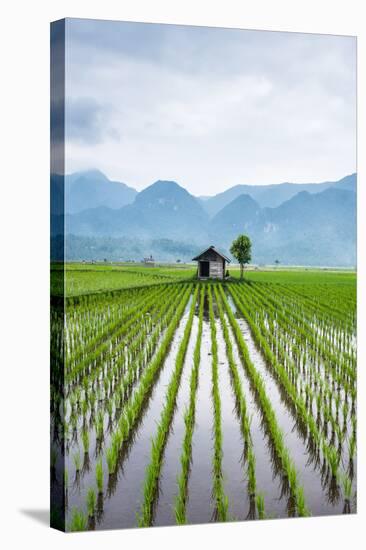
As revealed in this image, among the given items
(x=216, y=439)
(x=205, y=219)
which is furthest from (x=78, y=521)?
(x=205, y=219)

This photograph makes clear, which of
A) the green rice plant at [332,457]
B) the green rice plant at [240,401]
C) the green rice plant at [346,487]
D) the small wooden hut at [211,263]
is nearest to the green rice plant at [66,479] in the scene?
the green rice plant at [240,401]

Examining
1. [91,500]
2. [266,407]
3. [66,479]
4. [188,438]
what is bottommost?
[91,500]

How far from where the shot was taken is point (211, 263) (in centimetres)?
719

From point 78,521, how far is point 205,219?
8.25 feet

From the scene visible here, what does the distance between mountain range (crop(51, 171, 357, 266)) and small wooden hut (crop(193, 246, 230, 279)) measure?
7 centimetres

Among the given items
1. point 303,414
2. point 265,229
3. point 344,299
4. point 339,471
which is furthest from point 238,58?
point 339,471

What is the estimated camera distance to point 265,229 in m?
7.33

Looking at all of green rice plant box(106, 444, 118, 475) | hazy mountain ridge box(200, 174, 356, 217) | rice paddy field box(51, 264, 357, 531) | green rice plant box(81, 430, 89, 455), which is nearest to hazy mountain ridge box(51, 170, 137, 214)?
rice paddy field box(51, 264, 357, 531)

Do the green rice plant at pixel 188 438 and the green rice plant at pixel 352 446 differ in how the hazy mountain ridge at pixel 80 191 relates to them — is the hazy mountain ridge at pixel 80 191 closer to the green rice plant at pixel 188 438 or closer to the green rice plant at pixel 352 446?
the green rice plant at pixel 188 438

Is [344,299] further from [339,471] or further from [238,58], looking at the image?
[238,58]

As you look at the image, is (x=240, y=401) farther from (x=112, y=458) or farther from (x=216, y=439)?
(x=112, y=458)

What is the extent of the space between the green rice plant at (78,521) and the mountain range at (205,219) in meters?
1.85

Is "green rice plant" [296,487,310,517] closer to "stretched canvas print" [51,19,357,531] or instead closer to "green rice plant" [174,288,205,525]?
"stretched canvas print" [51,19,357,531]

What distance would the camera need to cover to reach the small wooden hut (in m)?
7.12
